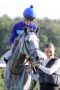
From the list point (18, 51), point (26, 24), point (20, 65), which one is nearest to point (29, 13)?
point (26, 24)

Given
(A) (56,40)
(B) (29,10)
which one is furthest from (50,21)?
(B) (29,10)

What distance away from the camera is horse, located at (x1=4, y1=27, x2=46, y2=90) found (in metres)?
8.13

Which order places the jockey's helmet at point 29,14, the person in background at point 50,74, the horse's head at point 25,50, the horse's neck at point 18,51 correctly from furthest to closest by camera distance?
the jockey's helmet at point 29,14
the person in background at point 50,74
the horse's neck at point 18,51
the horse's head at point 25,50

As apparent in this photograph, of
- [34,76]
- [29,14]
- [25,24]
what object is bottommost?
[34,76]

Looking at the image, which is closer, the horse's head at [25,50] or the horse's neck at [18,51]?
the horse's head at [25,50]

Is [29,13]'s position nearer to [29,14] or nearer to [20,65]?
[29,14]

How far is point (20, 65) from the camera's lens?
8.59 metres

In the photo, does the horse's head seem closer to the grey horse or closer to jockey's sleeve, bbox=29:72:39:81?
the grey horse

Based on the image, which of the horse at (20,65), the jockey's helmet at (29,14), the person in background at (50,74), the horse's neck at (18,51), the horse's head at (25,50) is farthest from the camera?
the jockey's helmet at (29,14)

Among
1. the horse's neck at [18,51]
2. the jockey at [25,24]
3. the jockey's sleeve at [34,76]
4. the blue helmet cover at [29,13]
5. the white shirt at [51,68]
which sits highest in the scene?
the blue helmet cover at [29,13]

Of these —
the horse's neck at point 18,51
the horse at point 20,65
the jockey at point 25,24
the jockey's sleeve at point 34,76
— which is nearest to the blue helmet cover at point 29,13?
the jockey at point 25,24

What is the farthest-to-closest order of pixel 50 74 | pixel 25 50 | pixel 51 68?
pixel 50 74 → pixel 51 68 → pixel 25 50

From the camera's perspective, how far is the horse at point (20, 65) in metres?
8.13

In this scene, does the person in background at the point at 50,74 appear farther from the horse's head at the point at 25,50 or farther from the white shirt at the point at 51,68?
the horse's head at the point at 25,50
